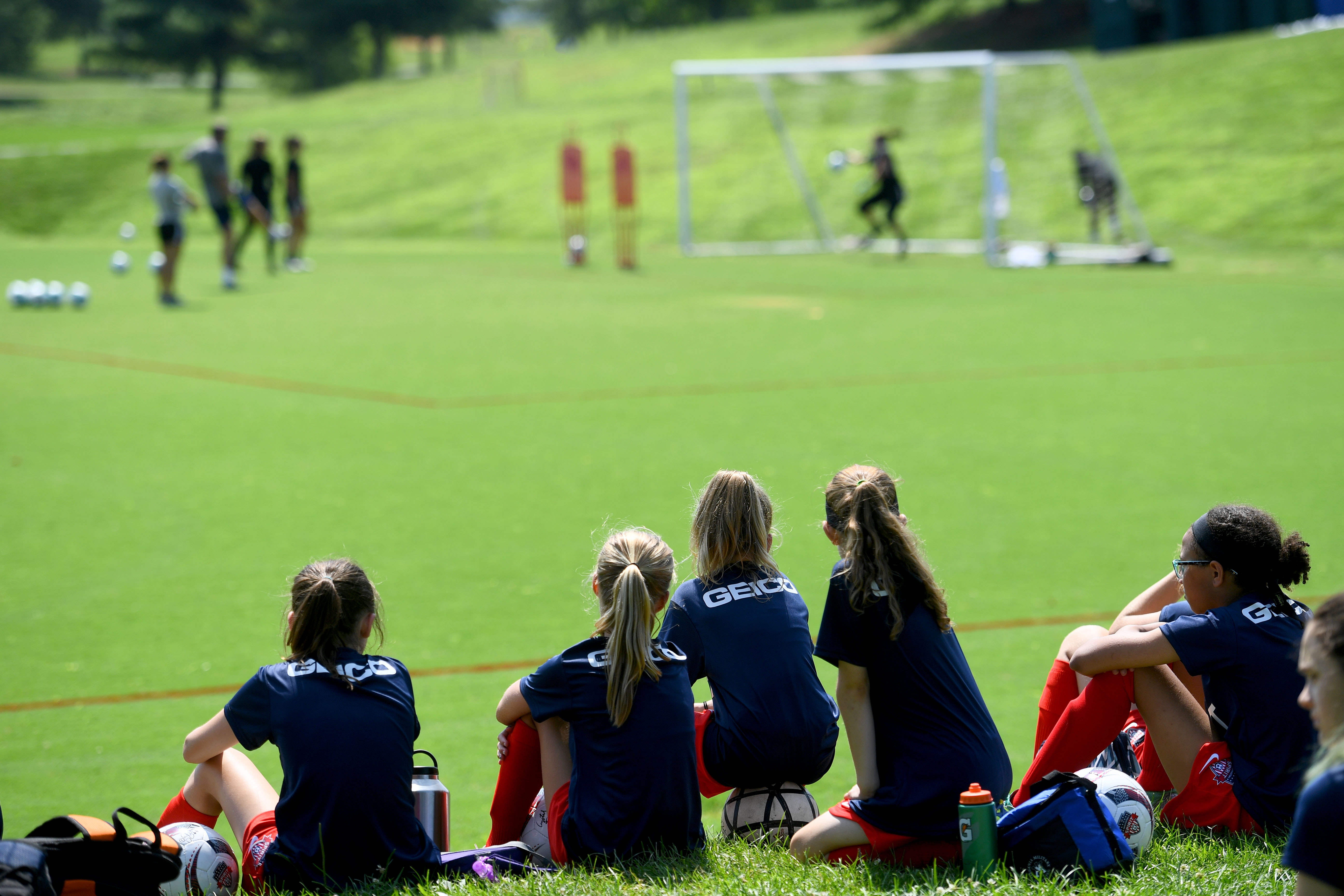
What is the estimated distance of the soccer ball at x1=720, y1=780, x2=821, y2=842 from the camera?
4.03 m

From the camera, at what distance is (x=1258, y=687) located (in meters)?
3.65

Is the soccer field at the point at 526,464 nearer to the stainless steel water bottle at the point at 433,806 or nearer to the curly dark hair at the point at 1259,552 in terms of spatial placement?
the stainless steel water bottle at the point at 433,806

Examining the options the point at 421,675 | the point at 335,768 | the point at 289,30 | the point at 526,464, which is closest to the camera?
the point at 335,768

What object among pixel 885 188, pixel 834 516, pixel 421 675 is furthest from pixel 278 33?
pixel 834 516

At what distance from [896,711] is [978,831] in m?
0.40

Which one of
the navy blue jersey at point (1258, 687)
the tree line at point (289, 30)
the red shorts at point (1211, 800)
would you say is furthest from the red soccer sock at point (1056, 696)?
the tree line at point (289, 30)

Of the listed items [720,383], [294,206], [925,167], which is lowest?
[720,383]

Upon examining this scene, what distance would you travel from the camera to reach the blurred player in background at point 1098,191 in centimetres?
2633

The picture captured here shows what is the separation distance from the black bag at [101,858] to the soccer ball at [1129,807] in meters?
2.44

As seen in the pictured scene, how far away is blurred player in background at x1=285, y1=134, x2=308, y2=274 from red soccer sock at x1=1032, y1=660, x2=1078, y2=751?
73.1ft

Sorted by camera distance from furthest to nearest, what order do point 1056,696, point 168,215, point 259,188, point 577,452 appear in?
point 259,188 → point 168,215 → point 577,452 → point 1056,696

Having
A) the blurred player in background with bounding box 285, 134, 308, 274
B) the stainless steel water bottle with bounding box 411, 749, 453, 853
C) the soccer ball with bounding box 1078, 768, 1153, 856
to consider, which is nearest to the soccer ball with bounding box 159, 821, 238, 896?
the stainless steel water bottle with bounding box 411, 749, 453, 853

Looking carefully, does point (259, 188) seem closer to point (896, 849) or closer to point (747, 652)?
point (747, 652)

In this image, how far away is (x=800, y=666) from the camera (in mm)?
4082
